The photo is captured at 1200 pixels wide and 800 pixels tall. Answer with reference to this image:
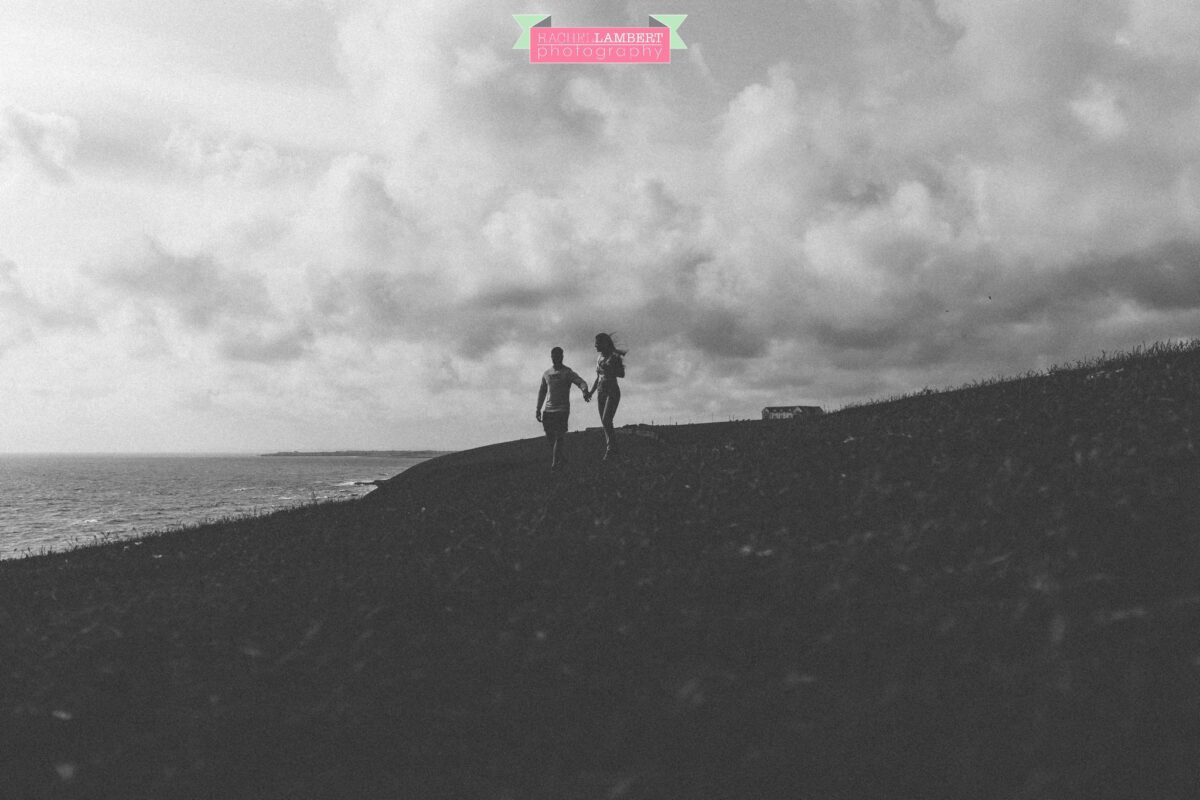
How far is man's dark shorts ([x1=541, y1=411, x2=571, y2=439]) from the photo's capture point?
19516mm

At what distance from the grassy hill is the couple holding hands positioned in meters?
8.52

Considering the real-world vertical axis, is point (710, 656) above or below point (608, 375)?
below

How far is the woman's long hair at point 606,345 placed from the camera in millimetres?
18453

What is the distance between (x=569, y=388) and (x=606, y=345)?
1713 mm

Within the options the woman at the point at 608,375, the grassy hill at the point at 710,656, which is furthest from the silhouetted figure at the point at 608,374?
the grassy hill at the point at 710,656

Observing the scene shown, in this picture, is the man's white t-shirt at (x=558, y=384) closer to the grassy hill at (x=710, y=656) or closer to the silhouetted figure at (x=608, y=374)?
the silhouetted figure at (x=608, y=374)

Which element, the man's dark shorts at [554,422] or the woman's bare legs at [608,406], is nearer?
the woman's bare legs at [608,406]

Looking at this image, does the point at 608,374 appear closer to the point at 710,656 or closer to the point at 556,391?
the point at 556,391

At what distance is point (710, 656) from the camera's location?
575 centimetres

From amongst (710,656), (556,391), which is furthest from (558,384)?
(710,656)

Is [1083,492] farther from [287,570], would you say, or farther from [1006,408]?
[287,570]

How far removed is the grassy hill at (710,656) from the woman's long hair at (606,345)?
859 cm

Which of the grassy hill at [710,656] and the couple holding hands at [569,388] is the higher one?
the couple holding hands at [569,388]

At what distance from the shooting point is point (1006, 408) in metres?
13.5
